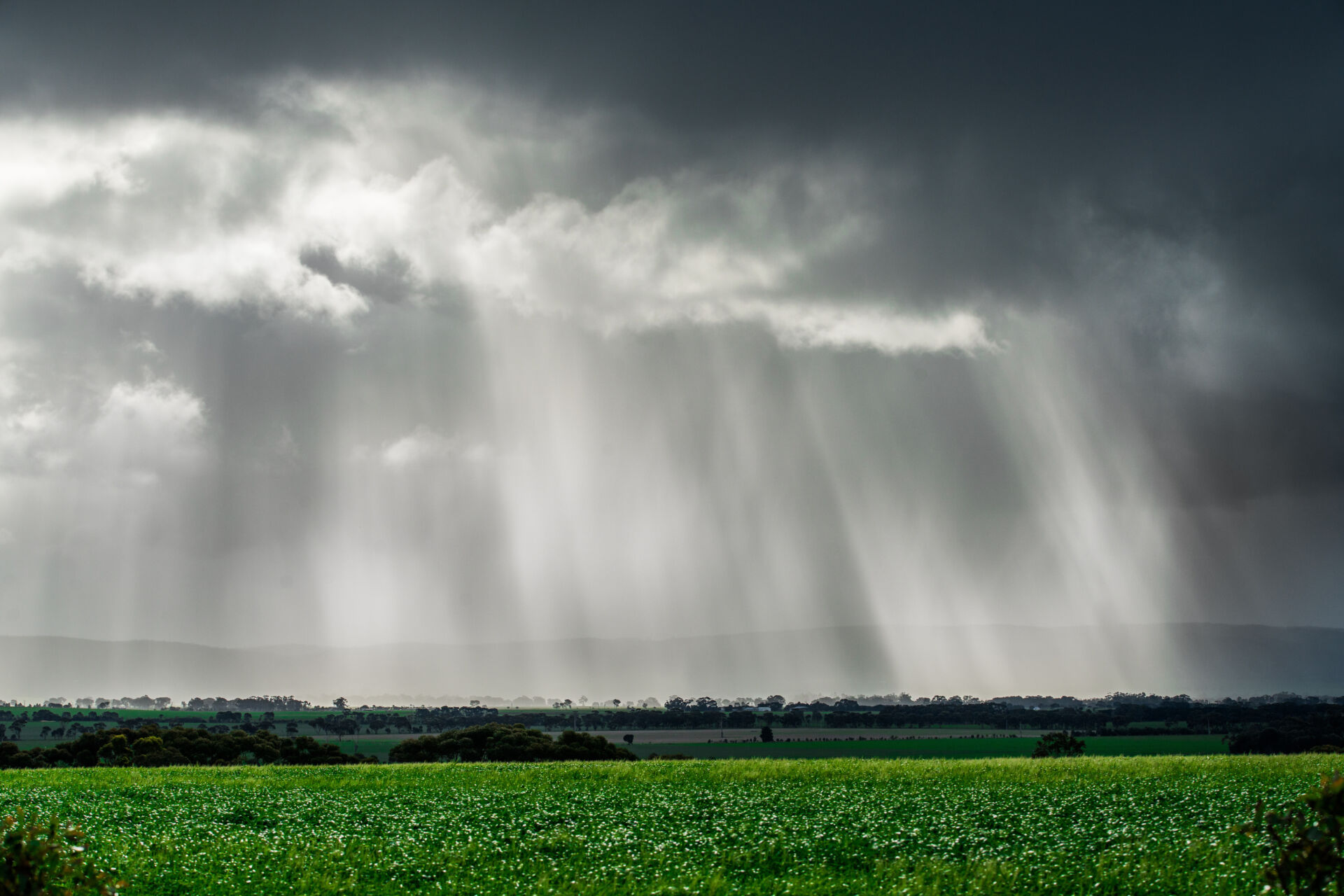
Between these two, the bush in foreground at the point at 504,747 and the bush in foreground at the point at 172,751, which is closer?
the bush in foreground at the point at 172,751

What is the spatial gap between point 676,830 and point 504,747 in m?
63.8

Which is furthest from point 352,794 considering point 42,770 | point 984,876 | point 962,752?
point 962,752

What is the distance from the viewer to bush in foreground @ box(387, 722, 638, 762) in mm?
84188

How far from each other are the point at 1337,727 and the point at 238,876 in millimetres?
169803

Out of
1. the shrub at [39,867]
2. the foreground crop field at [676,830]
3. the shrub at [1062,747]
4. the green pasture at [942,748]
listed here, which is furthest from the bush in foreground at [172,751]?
the shrub at [1062,747]

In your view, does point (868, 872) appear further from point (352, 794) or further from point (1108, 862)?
point (352, 794)

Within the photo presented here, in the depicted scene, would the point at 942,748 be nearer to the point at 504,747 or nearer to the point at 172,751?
the point at 504,747

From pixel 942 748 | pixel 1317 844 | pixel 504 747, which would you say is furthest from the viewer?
pixel 942 748

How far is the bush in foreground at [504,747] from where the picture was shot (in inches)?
3314

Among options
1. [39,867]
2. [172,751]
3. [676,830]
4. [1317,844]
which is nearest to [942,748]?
[172,751]

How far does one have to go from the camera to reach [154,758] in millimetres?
73688

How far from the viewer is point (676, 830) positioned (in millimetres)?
27125

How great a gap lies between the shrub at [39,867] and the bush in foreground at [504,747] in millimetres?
72406

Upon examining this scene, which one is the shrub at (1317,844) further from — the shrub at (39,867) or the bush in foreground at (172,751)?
the bush in foreground at (172,751)
